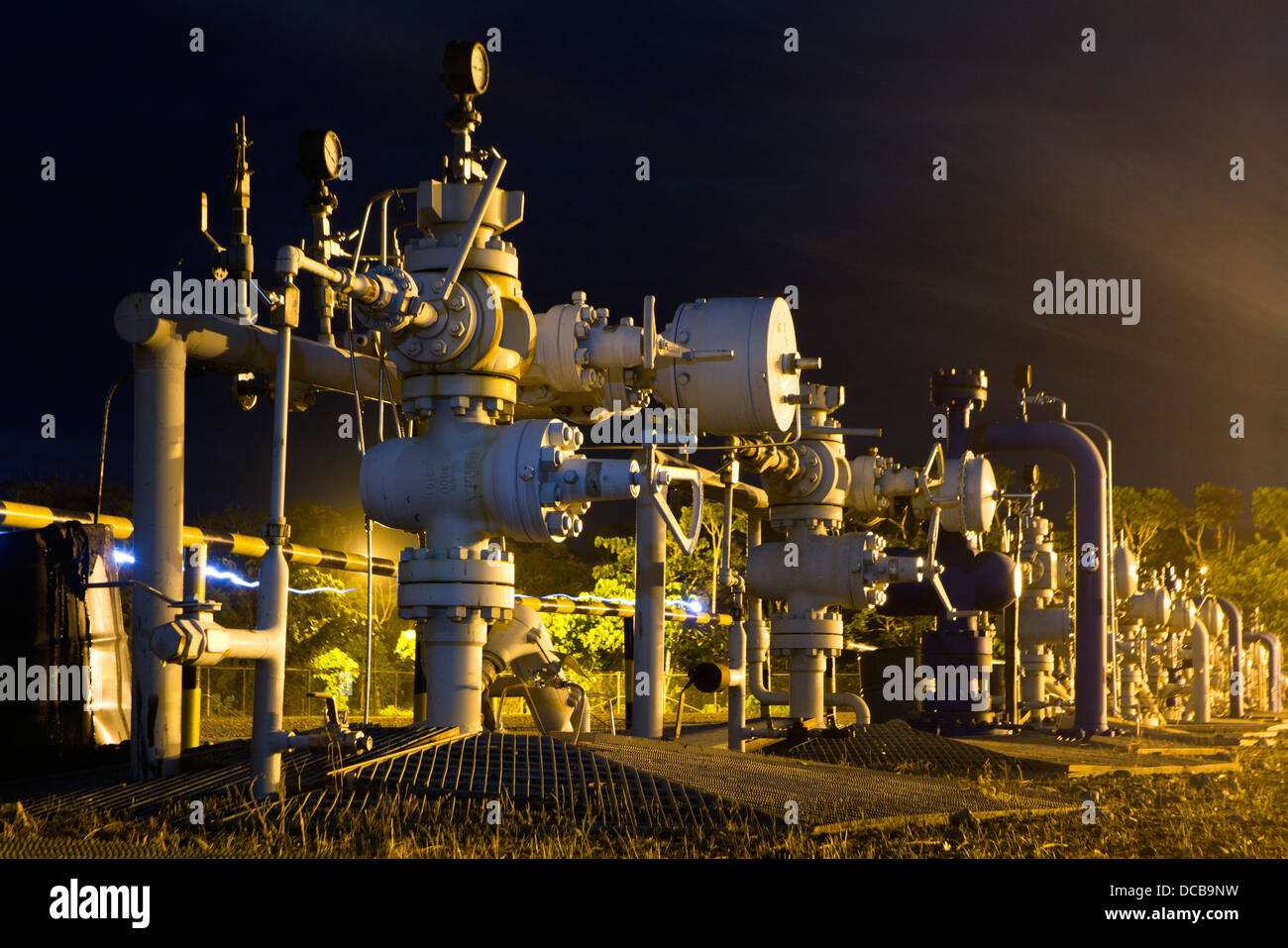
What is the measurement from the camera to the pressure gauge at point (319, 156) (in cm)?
942

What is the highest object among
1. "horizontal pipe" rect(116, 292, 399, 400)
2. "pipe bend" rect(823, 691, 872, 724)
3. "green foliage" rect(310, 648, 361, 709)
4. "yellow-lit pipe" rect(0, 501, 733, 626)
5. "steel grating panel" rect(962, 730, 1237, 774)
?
"horizontal pipe" rect(116, 292, 399, 400)

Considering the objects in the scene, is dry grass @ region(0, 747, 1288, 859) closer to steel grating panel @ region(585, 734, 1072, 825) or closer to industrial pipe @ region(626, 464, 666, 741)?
steel grating panel @ region(585, 734, 1072, 825)

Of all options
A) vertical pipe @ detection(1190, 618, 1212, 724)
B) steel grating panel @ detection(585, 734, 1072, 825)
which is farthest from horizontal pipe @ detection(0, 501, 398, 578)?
vertical pipe @ detection(1190, 618, 1212, 724)

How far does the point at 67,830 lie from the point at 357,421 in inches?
139

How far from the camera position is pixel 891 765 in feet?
45.5

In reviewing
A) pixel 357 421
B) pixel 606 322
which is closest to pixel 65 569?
pixel 357 421

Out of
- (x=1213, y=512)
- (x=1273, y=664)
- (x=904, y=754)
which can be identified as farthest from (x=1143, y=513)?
(x=904, y=754)

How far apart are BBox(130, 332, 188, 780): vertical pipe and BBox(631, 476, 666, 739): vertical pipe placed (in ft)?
14.0

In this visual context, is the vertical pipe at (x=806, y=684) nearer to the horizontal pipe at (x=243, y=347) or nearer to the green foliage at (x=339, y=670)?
the horizontal pipe at (x=243, y=347)

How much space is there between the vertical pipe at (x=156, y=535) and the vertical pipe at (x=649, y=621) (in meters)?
4.26

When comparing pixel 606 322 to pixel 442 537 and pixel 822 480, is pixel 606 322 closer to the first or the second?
pixel 442 537

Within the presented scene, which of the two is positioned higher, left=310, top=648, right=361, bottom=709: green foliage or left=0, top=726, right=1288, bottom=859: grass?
left=0, top=726, right=1288, bottom=859: grass

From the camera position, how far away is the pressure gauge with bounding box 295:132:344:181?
942 cm

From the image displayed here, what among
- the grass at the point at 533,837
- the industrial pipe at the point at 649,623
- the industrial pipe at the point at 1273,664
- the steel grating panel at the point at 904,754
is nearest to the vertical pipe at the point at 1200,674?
the industrial pipe at the point at 1273,664
